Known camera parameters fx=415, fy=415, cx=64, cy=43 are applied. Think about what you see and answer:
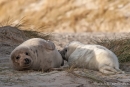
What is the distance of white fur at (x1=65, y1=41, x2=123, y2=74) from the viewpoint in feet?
15.4

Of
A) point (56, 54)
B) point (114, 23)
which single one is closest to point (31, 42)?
point (56, 54)

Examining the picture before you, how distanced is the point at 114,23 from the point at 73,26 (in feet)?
3.61

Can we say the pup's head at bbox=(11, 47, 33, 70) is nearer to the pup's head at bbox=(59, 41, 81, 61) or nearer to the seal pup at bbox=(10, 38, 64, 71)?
the seal pup at bbox=(10, 38, 64, 71)

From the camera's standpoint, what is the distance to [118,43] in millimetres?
6539

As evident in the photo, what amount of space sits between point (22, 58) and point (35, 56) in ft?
0.77

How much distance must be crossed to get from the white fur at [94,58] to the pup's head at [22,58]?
59 centimetres

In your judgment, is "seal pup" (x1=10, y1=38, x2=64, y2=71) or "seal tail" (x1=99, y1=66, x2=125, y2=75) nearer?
"seal tail" (x1=99, y1=66, x2=125, y2=75)

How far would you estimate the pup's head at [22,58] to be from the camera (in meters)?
4.82

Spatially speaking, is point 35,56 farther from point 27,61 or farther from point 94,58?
point 94,58

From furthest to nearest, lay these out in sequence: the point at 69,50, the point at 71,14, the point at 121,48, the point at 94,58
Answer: the point at 71,14 < the point at 121,48 < the point at 69,50 < the point at 94,58

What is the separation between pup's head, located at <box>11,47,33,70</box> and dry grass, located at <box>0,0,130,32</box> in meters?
5.83

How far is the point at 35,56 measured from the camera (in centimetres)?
500

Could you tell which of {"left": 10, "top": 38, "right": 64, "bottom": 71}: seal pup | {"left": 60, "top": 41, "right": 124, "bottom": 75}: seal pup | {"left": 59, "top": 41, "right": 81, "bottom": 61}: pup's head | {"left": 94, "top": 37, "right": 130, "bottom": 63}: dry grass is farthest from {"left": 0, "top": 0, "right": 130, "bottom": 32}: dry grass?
{"left": 10, "top": 38, "right": 64, "bottom": 71}: seal pup

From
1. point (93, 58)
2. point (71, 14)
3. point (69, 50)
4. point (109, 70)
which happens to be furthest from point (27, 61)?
point (71, 14)
